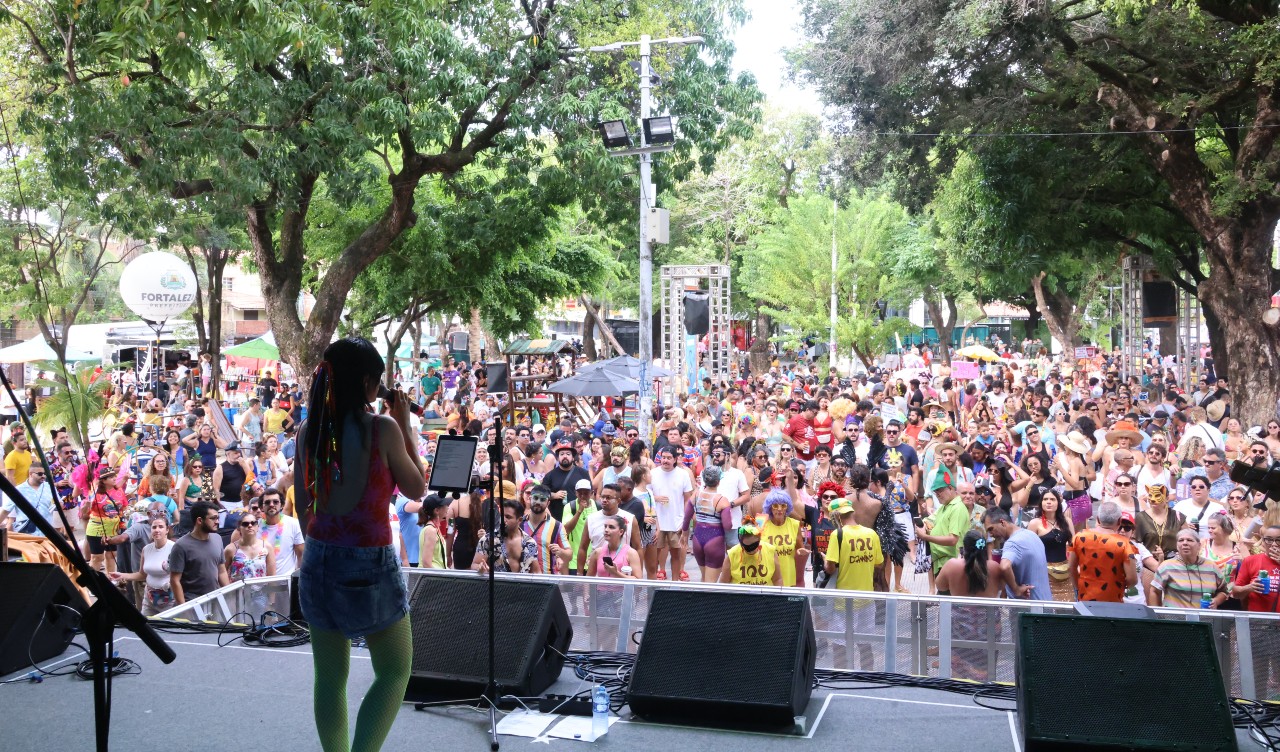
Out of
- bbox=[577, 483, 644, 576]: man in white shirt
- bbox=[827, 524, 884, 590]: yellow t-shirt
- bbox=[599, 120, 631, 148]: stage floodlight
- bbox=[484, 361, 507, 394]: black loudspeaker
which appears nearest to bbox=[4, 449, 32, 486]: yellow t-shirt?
bbox=[577, 483, 644, 576]: man in white shirt

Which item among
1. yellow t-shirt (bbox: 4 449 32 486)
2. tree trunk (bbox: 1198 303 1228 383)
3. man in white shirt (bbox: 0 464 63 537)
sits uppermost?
tree trunk (bbox: 1198 303 1228 383)

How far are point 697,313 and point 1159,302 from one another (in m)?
11.5

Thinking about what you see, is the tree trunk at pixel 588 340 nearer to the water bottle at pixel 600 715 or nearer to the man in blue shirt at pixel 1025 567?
the man in blue shirt at pixel 1025 567

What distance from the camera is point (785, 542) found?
8211 millimetres

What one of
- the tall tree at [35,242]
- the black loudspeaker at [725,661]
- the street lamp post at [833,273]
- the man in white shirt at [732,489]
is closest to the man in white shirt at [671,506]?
the man in white shirt at [732,489]

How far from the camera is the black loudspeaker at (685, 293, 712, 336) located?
21141mm

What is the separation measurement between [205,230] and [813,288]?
19715mm

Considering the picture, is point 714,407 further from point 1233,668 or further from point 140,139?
point 1233,668

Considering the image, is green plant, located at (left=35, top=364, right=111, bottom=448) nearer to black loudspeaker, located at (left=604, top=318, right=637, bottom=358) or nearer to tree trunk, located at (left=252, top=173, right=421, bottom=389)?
tree trunk, located at (left=252, top=173, right=421, bottom=389)

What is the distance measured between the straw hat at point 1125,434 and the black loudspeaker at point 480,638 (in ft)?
26.3

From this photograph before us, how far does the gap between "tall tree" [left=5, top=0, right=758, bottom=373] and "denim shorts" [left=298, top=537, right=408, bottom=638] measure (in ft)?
32.4

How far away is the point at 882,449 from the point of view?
11.8 metres

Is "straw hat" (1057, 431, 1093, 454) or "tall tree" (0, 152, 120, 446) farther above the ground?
"tall tree" (0, 152, 120, 446)

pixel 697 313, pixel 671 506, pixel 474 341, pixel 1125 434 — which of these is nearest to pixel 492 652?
pixel 671 506
